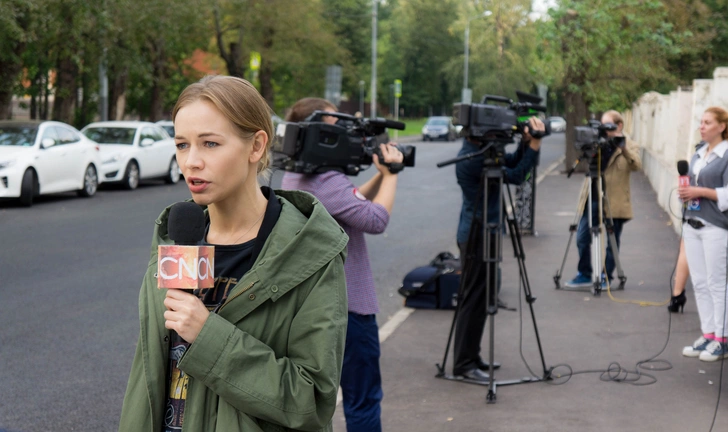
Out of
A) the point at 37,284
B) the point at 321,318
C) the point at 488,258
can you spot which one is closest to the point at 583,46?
the point at 37,284

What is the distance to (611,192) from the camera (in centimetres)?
1071

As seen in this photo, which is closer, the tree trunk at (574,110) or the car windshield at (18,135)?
the car windshield at (18,135)

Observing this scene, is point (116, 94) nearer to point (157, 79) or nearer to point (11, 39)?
point (157, 79)

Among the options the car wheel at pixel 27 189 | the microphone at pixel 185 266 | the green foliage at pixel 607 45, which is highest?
the green foliage at pixel 607 45

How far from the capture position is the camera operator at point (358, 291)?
4.44 m

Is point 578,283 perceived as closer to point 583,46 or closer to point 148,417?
point 148,417

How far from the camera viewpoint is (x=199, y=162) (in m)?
2.31

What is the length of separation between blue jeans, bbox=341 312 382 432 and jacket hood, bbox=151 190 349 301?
202 centimetres

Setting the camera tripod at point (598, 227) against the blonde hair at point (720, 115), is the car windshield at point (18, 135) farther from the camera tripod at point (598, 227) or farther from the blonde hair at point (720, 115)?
the blonde hair at point (720, 115)

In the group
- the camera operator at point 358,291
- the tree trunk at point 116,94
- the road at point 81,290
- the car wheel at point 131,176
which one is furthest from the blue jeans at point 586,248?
the tree trunk at point 116,94

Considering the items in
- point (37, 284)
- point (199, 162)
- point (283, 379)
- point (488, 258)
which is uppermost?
point (199, 162)

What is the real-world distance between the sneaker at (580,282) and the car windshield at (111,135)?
47.5 ft

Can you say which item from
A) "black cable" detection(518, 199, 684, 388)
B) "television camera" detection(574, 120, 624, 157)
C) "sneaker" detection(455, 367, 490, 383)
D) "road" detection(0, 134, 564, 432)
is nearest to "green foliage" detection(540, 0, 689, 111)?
"road" detection(0, 134, 564, 432)

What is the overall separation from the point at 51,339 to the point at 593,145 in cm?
580
